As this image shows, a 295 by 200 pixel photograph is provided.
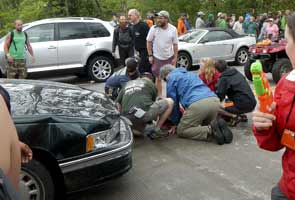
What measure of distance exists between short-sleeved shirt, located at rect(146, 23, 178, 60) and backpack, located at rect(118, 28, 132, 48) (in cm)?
208

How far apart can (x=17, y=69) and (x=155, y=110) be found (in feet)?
17.7

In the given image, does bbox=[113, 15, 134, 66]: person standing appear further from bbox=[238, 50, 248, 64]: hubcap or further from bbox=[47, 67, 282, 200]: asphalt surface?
bbox=[47, 67, 282, 200]: asphalt surface

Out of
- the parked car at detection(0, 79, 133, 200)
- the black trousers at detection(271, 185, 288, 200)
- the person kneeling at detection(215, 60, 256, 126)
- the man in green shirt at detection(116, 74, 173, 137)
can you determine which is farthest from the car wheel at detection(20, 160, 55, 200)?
the person kneeling at detection(215, 60, 256, 126)

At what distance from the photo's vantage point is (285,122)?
222 centimetres

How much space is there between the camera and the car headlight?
4.07 meters

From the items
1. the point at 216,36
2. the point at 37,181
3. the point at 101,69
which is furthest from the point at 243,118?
the point at 216,36

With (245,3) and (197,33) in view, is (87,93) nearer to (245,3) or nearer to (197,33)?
(197,33)

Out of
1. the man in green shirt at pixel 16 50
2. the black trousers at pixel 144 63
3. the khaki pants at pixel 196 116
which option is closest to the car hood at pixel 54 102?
the khaki pants at pixel 196 116

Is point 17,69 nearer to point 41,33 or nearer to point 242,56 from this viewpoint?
point 41,33

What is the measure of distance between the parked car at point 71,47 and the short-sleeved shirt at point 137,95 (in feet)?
18.0

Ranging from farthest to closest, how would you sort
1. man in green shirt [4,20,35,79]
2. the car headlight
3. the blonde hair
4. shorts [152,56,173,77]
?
man in green shirt [4,20,35,79], shorts [152,56,173,77], the blonde hair, the car headlight

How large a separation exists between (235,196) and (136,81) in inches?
100

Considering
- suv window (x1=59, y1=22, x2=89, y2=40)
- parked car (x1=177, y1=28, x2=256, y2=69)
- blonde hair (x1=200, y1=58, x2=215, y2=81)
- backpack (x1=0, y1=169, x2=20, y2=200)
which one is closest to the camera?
backpack (x1=0, y1=169, x2=20, y2=200)

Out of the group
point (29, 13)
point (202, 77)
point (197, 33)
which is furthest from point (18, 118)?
point (29, 13)
